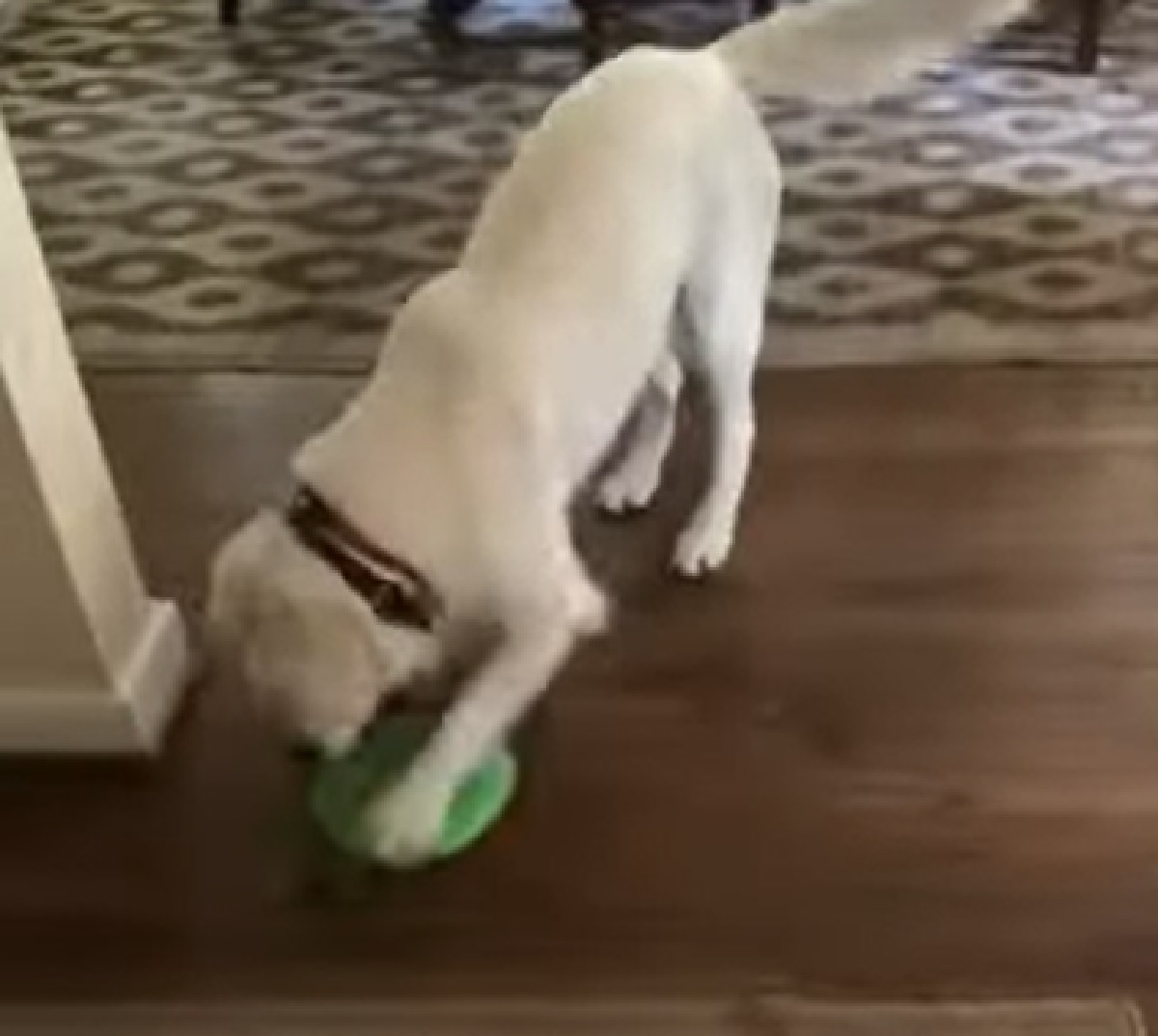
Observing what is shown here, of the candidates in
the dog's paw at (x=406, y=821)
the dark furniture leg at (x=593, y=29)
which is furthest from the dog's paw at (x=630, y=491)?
the dark furniture leg at (x=593, y=29)

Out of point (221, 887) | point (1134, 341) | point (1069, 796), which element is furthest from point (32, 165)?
point (1069, 796)

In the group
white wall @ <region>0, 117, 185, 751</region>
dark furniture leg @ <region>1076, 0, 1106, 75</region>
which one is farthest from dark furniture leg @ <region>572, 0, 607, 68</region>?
white wall @ <region>0, 117, 185, 751</region>

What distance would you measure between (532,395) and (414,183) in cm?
161

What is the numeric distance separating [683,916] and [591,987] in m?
0.12

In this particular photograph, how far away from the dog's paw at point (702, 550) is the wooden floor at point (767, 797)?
0.02m

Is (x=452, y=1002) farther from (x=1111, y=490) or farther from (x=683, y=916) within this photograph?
(x=1111, y=490)

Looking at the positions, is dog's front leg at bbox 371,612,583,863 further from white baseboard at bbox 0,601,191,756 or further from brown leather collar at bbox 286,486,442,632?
white baseboard at bbox 0,601,191,756

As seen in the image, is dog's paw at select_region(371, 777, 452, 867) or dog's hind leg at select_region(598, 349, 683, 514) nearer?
dog's paw at select_region(371, 777, 452, 867)

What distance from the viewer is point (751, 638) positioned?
2441 mm

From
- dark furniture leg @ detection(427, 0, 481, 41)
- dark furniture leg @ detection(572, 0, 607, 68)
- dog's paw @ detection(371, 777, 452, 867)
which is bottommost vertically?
dark furniture leg @ detection(427, 0, 481, 41)

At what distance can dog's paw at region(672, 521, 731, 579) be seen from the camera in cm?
256

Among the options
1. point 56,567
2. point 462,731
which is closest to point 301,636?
point 462,731

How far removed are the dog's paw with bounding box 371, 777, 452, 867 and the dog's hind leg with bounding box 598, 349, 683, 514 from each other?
2.16ft

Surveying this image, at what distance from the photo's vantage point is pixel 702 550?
8.43ft
